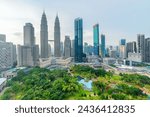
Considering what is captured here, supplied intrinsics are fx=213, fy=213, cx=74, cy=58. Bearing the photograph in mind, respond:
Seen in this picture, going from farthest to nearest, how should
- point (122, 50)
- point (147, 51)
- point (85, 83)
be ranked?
point (147, 51) → point (122, 50) → point (85, 83)

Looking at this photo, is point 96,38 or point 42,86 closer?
point 42,86

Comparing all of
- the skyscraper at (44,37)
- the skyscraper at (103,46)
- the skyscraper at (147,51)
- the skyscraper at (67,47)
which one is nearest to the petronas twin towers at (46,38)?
the skyscraper at (44,37)

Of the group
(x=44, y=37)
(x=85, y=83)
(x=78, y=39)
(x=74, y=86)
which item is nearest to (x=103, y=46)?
(x=78, y=39)

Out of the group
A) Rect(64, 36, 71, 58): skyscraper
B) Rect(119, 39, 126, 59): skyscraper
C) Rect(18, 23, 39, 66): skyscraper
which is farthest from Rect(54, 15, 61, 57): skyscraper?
Rect(119, 39, 126, 59): skyscraper

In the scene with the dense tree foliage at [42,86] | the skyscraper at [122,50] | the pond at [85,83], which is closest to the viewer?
the dense tree foliage at [42,86]

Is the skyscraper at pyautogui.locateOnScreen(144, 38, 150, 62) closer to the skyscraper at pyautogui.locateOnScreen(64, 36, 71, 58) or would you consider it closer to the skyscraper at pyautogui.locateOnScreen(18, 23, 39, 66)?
the skyscraper at pyautogui.locateOnScreen(64, 36, 71, 58)

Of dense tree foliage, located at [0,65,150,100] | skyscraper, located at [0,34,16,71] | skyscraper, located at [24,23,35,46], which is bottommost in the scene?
dense tree foliage, located at [0,65,150,100]

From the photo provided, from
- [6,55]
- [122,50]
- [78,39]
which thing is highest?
[78,39]

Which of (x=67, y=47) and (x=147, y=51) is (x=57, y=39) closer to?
(x=67, y=47)

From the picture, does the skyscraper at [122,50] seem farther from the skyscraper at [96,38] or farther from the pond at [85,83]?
the pond at [85,83]
